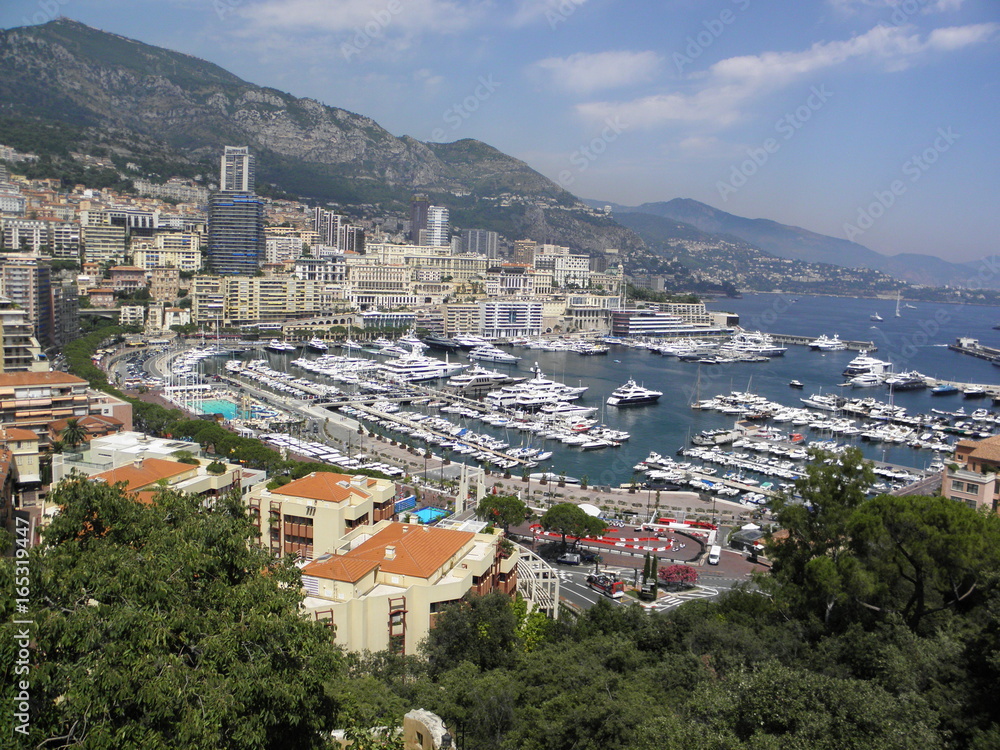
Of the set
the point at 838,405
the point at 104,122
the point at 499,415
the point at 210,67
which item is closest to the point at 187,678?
the point at 499,415

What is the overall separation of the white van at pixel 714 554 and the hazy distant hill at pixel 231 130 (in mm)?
69850

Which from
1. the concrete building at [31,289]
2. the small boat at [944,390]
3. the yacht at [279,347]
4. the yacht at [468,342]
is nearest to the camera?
the concrete building at [31,289]

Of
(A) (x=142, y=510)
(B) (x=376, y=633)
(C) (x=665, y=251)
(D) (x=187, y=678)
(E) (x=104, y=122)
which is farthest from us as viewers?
(C) (x=665, y=251)

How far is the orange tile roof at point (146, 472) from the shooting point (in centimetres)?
1047

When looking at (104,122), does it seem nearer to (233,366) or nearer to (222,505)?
(233,366)

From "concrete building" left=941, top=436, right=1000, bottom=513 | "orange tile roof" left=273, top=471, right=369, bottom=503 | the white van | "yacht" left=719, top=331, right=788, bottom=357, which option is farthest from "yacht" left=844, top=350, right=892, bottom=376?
"orange tile roof" left=273, top=471, right=369, bottom=503

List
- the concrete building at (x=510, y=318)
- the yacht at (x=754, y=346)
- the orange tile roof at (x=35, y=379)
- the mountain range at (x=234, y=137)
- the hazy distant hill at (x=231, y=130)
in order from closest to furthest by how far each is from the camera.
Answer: the orange tile roof at (x=35, y=379) < the yacht at (x=754, y=346) < the concrete building at (x=510, y=318) < the mountain range at (x=234, y=137) < the hazy distant hill at (x=231, y=130)

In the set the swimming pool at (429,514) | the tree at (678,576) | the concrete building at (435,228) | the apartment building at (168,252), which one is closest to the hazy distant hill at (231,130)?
the concrete building at (435,228)

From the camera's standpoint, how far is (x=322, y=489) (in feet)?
33.4

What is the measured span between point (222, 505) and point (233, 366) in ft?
100

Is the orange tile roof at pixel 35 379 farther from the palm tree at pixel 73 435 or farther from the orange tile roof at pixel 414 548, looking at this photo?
the orange tile roof at pixel 414 548

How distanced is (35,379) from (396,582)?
1257 cm

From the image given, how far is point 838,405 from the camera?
31.8m

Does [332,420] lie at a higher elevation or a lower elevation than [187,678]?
lower
